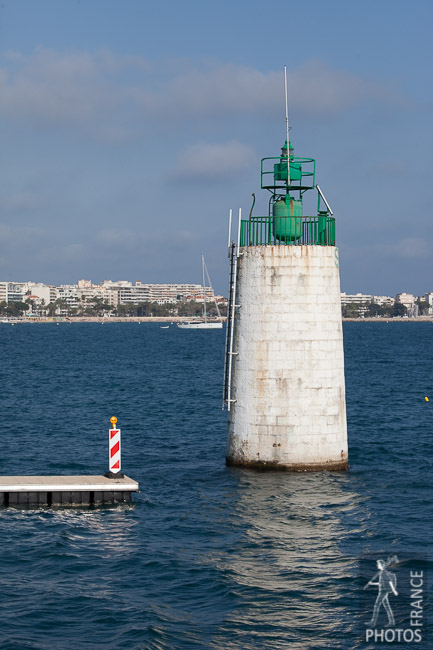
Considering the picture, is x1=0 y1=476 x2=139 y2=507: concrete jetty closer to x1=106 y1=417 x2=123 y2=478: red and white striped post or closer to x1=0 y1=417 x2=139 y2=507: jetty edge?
x1=0 y1=417 x2=139 y2=507: jetty edge

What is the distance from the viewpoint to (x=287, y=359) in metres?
28.0

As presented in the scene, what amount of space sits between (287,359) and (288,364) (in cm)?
16

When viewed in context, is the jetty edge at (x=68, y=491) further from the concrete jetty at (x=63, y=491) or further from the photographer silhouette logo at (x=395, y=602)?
the photographer silhouette logo at (x=395, y=602)

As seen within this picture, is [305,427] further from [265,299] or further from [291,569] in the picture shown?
[291,569]

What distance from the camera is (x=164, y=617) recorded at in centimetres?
1842

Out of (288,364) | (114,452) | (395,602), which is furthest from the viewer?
(288,364)

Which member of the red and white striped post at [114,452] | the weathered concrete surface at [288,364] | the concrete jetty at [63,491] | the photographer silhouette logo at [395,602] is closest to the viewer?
the photographer silhouette logo at [395,602]

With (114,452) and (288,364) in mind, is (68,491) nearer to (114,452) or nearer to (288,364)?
(114,452)

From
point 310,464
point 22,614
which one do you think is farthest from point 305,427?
point 22,614

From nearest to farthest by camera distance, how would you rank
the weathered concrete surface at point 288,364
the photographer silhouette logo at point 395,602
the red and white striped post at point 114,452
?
the photographer silhouette logo at point 395,602 → the red and white striped post at point 114,452 → the weathered concrete surface at point 288,364

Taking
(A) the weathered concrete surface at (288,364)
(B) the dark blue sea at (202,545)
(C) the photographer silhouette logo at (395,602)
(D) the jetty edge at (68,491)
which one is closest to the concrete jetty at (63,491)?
(D) the jetty edge at (68,491)

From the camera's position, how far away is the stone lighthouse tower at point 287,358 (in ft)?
91.4

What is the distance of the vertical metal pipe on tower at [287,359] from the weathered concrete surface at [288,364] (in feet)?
0.10

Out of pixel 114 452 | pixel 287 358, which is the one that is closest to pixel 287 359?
pixel 287 358
